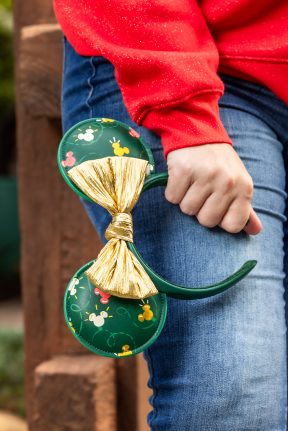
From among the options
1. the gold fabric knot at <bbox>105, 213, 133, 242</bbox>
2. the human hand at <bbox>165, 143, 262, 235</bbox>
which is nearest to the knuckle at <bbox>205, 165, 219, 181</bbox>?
the human hand at <bbox>165, 143, 262, 235</bbox>

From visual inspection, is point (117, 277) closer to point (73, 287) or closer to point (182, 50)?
point (73, 287)

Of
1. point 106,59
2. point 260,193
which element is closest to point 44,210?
point 106,59

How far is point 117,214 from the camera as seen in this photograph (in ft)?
3.53

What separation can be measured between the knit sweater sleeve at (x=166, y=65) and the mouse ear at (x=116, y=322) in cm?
21

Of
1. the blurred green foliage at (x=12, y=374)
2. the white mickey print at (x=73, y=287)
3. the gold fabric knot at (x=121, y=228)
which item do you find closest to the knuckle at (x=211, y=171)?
the gold fabric knot at (x=121, y=228)

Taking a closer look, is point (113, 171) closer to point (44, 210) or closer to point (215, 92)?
point (215, 92)

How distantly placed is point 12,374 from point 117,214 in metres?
2.95

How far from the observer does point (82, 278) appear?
109cm

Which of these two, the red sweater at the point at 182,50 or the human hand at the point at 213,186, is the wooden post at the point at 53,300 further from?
the human hand at the point at 213,186

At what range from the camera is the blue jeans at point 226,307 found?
40.8 inches

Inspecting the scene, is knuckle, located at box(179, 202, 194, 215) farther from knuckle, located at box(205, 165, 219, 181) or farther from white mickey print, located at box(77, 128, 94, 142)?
white mickey print, located at box(77, 128, 94, 142)

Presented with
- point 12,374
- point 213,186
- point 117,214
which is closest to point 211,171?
point 213,186

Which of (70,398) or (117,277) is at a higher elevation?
(117,277)

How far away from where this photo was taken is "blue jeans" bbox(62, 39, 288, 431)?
1035 millimetres
